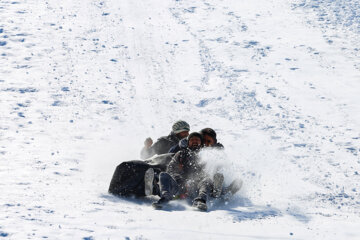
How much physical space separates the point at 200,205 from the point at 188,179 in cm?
75

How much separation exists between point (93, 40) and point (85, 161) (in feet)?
24.5

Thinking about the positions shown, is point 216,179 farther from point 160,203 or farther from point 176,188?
point 160,203

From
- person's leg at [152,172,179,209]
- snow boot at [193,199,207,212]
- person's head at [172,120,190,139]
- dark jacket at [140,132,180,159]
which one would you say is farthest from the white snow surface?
person's head at [172,120,190,139]

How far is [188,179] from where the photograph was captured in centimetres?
706

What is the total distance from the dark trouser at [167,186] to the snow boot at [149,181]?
30 centimetres

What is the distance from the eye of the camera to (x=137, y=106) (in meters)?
12.1

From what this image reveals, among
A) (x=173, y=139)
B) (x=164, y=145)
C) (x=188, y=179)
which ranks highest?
(x=188, y=179)

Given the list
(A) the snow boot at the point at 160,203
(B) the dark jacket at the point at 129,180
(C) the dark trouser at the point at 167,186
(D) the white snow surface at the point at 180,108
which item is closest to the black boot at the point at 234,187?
(D) the white snow surface at the point at 180,108

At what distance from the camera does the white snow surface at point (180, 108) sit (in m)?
5.85

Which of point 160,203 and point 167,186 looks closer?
point 160,203

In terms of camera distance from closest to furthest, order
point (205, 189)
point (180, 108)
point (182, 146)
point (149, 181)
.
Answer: point (205, 189)
point (149, 181)
point (182, 146)
point (180, 108)

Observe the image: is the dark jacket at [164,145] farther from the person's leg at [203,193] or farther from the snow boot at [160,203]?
the snow boot at [160,203]

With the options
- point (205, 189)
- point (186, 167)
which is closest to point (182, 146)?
point (186, 167)

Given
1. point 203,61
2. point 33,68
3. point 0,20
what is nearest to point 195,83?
point 203,61
